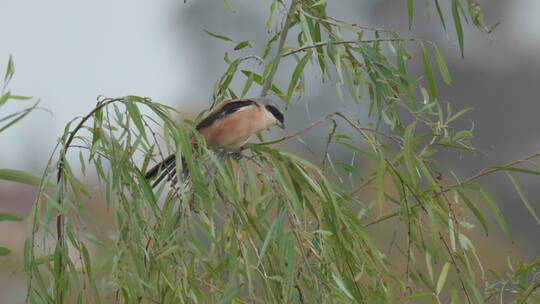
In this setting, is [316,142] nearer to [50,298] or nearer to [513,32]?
[513,32]

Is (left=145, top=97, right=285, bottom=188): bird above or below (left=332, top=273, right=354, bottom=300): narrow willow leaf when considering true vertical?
above

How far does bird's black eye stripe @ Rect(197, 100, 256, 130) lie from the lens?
87.2 inches

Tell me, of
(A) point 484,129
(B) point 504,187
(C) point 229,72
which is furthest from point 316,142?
(C) point 229,72

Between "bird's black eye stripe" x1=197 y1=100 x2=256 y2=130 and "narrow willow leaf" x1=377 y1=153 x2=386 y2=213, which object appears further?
"bird's black eye stripe" x1=197 y1=100 x2=256 y2=130

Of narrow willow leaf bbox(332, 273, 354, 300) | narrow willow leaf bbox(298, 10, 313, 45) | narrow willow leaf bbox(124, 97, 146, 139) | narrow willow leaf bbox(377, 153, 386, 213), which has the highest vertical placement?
narrow willow leaf bbox(298, 10, 313, 45)

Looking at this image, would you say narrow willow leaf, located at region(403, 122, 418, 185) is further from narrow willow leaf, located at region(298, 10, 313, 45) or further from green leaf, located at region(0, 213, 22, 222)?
green leaf, located at region(0, 213, 22, 222)

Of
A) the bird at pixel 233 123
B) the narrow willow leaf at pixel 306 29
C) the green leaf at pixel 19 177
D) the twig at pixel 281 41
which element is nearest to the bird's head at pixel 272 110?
the bird at pixel 233 123

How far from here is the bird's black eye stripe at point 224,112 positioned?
2.21 m

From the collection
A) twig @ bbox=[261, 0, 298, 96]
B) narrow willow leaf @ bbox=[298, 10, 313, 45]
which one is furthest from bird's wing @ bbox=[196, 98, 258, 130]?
narrow willow leaf @ bbox=[298, 10, 313, 45]

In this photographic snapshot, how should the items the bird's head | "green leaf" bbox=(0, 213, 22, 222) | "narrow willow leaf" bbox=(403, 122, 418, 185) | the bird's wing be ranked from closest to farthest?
"green leaf" bbox=(0, 213, 22, 222)
"narrow willow leaf" bbox=(403, 122, 418, 185)
the bird's wing
the bird's head

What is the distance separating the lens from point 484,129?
12383 millimetres

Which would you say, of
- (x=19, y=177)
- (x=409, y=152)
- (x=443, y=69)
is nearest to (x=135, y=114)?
(x=19, y=177)

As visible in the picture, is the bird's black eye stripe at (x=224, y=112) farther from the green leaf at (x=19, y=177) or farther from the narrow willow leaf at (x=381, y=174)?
the green leaf at (x=19, y=177)

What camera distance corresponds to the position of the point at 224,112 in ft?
7.30
